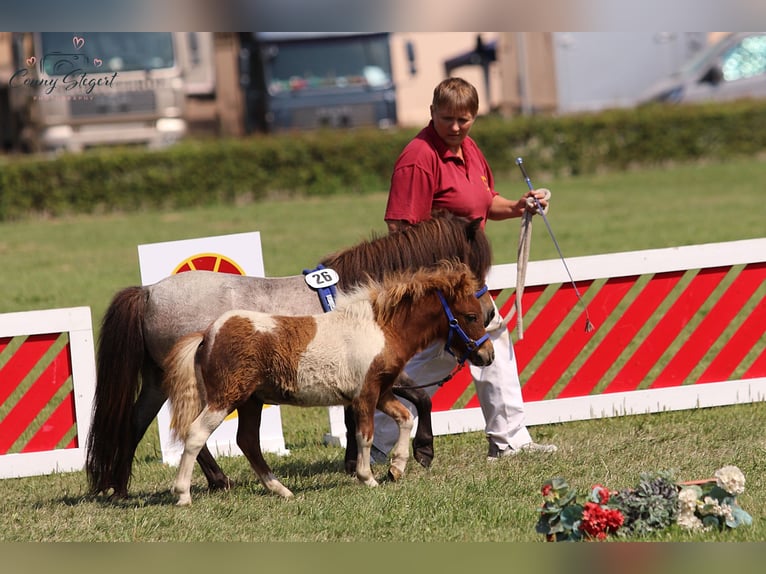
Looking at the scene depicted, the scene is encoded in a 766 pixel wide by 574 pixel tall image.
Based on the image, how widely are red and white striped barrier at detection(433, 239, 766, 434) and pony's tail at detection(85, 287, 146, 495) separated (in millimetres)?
2241

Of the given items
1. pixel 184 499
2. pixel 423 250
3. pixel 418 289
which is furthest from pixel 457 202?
pixel 184 499

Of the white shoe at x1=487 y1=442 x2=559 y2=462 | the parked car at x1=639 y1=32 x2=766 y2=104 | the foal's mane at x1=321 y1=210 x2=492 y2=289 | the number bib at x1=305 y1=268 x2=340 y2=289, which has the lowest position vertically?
the white shoe at x1=487 y1=442 x2=559 y2=462

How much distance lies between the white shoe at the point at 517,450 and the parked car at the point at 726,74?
2064 cm

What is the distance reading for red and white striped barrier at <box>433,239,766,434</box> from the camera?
25.6 ft

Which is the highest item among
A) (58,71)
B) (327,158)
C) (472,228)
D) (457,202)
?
(58,71)

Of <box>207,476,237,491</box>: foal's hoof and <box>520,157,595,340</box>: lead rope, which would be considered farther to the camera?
<box>520,157,595,340</box>: lead rope

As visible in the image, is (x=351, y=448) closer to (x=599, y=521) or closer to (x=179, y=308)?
(x=179, y=308)

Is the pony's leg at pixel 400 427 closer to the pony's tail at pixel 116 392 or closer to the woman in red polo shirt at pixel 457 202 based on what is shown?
the woman in red polo shirt at pixel 457 202

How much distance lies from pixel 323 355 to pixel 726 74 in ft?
75.8

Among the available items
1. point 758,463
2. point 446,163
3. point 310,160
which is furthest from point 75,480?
point 310,160

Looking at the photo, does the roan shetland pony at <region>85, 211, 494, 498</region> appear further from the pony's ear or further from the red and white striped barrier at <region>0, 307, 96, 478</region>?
the red and white striped barrier at <region>0, 307, 96, 478</region>

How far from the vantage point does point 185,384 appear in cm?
578

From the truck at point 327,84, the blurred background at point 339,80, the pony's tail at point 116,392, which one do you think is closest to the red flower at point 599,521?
the pony's tail at point 116,392

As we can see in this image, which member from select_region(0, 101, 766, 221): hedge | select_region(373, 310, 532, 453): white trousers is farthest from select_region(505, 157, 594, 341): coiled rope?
select_region(0, 101, 766, 221): hedge
